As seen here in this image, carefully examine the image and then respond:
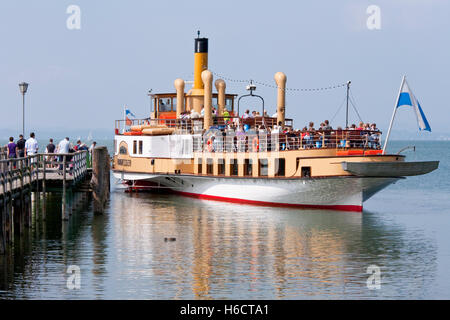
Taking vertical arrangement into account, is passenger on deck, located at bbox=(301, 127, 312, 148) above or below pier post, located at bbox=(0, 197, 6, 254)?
above

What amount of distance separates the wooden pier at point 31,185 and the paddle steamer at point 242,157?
7.03m

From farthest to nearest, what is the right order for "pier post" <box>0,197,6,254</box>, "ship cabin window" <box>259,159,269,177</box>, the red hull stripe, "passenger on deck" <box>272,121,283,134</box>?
"ship cabin window" <box>259,159,269,177</box> < "passenger on deck" <box>272,121,283,134</box> < the red hull stripe < "pier post" <box>0,197,6,254</box>

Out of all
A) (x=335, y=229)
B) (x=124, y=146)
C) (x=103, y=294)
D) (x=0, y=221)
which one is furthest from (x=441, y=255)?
(x=124, y=146)

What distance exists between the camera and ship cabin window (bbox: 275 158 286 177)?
4128 cm

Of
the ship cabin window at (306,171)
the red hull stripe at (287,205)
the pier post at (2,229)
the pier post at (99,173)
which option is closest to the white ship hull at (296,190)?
the red hull stripe at (287,205)

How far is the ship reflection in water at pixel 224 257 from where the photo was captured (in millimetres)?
23109

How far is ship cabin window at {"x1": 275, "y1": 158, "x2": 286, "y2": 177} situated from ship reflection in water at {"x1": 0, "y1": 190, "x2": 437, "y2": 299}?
6.47ft

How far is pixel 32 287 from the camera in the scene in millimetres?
22922

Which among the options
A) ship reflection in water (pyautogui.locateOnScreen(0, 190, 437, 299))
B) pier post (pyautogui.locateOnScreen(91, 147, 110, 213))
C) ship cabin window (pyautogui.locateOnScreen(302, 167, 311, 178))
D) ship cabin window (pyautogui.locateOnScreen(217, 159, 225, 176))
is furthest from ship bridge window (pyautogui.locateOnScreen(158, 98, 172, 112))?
ship cabin window (pyautogui.locateOnScreen(302, 167, 311, 178))

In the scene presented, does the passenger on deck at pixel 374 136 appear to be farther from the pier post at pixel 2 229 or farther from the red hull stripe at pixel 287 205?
the pier post at pixel 2 229

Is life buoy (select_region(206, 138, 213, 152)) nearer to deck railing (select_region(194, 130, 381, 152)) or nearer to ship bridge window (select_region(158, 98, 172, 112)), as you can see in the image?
deck railing (select_region(194, 130, 381, 152))

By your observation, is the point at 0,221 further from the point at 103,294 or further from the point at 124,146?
the point at 124,146

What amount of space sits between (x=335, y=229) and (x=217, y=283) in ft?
41.2
